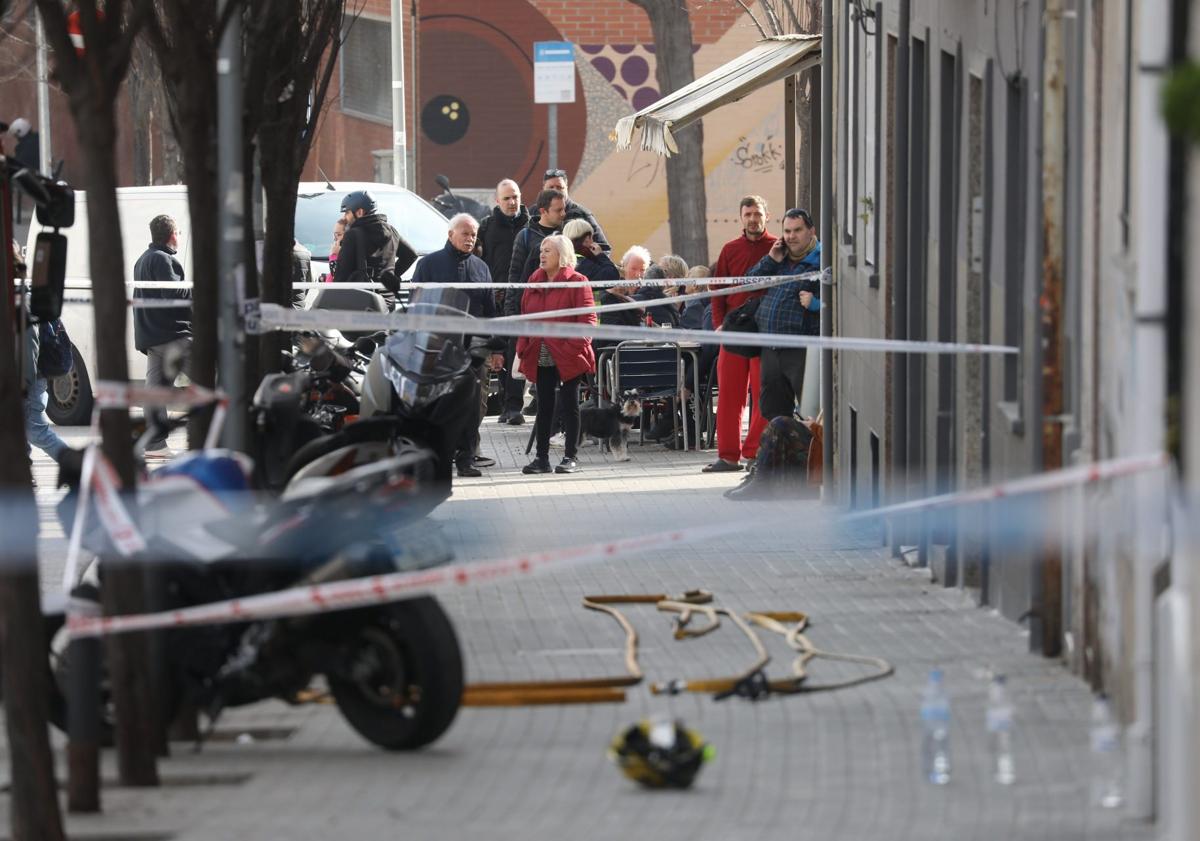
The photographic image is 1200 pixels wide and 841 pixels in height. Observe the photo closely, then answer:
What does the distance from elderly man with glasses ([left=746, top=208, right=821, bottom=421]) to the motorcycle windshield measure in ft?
12.9

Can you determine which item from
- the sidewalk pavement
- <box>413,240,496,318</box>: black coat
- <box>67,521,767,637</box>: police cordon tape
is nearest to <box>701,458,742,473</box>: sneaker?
<box>413,240,496,318</box>: black coat

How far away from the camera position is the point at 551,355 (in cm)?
1703

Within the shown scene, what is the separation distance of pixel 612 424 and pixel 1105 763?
1110 cm

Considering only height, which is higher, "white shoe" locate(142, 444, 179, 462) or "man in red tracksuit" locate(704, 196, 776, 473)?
"man in red tracksuit" locate(704, 196, 776, 473)

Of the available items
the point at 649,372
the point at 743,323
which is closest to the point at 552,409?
the point at 649,372

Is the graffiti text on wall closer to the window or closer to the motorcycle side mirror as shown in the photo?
the window

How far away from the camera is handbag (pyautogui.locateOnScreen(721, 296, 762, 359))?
16.2 metres

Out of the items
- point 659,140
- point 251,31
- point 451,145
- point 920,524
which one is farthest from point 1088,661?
point 451,145

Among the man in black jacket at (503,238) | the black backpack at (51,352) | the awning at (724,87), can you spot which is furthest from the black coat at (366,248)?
the black backpack at (51,352)

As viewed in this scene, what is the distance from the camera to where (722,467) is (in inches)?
669

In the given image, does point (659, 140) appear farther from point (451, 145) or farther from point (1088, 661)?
point (451, 145)

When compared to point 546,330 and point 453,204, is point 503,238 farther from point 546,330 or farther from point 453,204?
point 453,204

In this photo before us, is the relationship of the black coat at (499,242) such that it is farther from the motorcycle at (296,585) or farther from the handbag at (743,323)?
the motorcycle at (296,585)

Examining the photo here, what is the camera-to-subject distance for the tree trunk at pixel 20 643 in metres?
6.35
